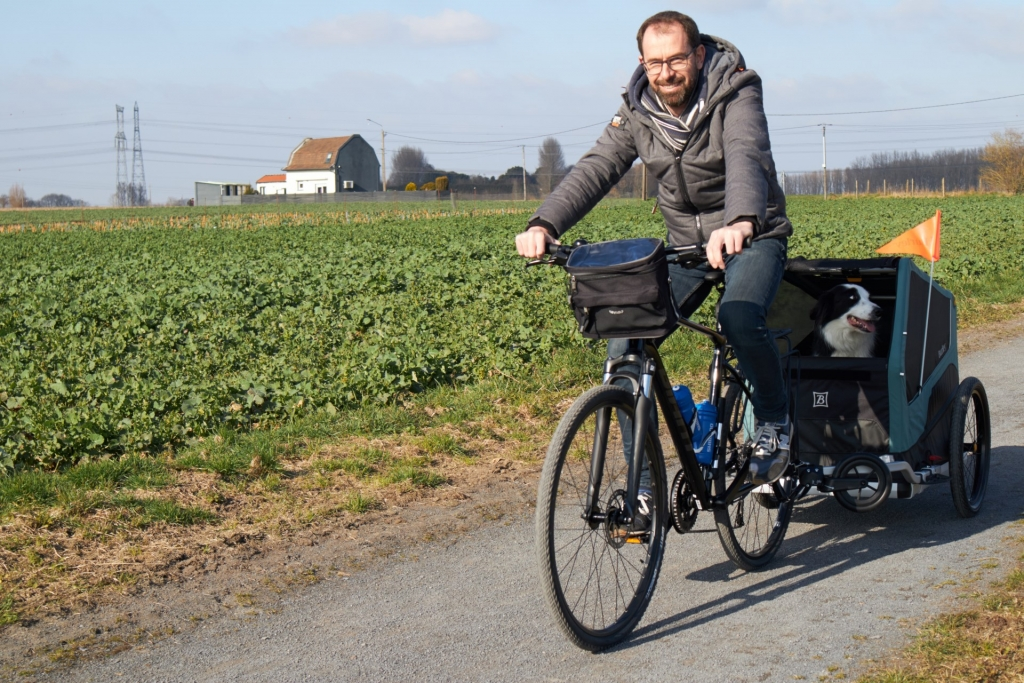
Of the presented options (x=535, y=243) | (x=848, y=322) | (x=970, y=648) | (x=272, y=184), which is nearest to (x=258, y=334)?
(x=848, y=322)

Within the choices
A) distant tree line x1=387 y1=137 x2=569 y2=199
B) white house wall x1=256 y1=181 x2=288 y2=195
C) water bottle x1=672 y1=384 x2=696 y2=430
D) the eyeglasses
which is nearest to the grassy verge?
water bottle x1=672 y1=384 x2=696 y2=430

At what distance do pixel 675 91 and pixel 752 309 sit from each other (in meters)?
0.87

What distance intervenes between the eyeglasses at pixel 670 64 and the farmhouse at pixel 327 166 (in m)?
124

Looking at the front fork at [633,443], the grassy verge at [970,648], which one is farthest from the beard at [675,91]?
the grassy verge at [970,648]

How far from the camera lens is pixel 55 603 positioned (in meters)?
3.77

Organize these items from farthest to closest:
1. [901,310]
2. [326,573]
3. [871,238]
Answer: [871,238]
[901,310]
[326,573]

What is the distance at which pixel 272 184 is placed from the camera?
136625mm

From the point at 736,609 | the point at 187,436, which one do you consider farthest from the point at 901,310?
the point at 187,436

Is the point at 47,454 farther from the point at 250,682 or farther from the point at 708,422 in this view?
the point at 708,422

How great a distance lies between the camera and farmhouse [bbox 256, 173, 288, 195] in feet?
446

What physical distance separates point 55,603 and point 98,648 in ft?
1.51

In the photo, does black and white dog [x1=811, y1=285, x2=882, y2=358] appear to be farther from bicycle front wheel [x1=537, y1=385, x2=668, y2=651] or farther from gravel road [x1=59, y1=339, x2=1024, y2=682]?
bicycle front wheel [x1=537, y1=385, x2=668, y2=651]

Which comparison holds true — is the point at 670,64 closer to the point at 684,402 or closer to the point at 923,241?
the point at 684,402

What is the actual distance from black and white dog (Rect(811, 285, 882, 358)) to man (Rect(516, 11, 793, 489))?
72 centimetres
